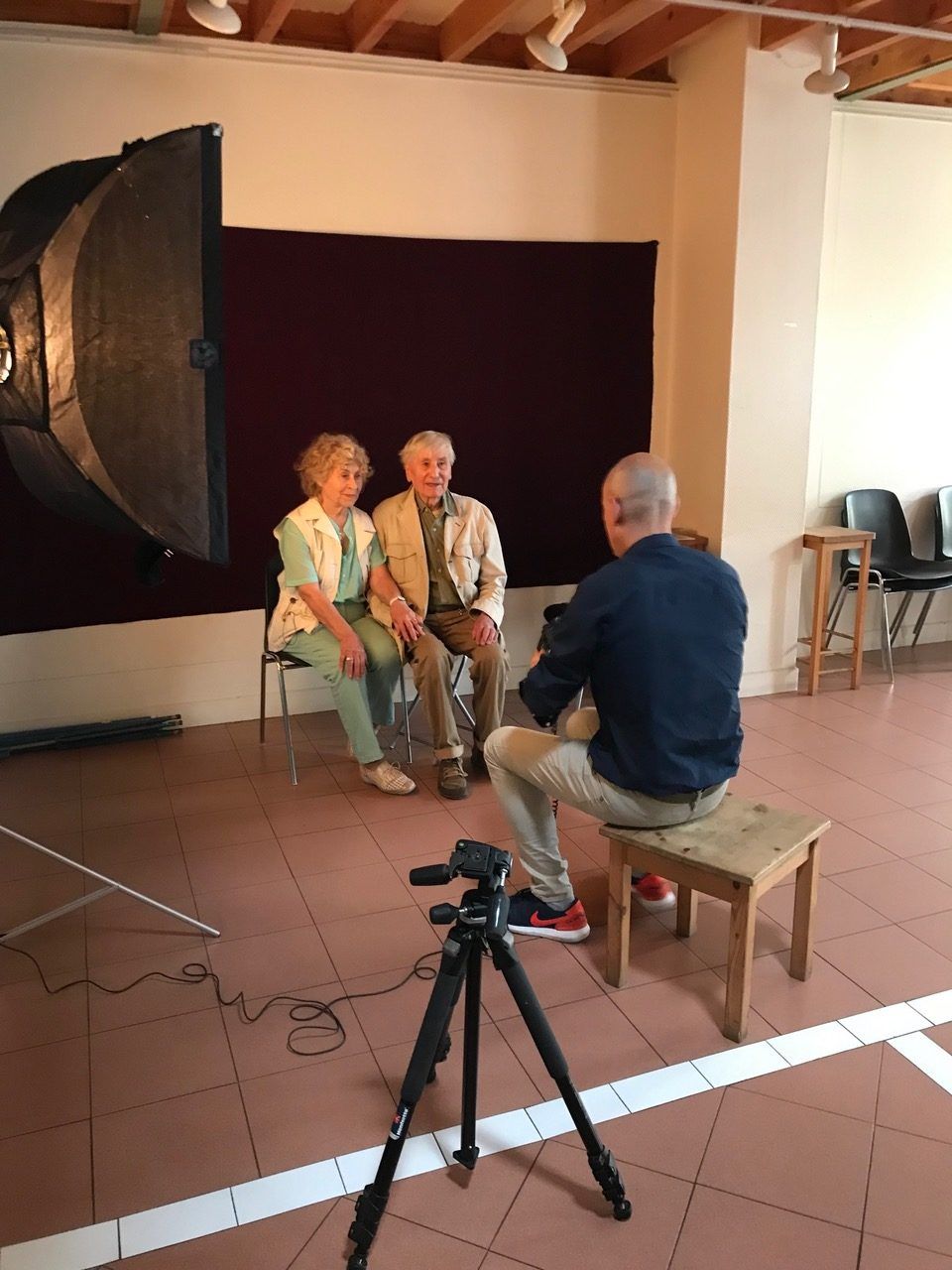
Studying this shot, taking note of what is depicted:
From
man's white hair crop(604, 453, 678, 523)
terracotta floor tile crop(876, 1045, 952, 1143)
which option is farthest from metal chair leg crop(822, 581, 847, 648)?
terracotta floor tile crop(876, 1045, 952, 1143)

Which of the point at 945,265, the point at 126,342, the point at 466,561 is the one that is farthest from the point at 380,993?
the point at 945,265

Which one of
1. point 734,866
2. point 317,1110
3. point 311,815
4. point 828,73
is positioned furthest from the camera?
point 828,73

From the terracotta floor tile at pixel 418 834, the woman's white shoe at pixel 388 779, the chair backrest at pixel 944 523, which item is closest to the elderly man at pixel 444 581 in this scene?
the woman's white shoe at pixel 388 779

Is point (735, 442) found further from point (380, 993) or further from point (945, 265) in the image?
point (380, 993)

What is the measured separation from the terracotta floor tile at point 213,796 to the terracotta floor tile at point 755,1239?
2.08 meters

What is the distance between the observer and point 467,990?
5.43ft

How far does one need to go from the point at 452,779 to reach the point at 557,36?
245cm

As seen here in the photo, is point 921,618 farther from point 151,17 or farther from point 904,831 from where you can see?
point 151,17

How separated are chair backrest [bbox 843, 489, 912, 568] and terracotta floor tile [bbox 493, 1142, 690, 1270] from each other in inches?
152

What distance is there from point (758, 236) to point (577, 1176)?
3.62 meters

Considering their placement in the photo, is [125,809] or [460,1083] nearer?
[460,1083]

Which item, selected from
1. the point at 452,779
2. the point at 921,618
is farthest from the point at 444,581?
the point at 921,618

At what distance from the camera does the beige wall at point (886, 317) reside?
15.8 feet

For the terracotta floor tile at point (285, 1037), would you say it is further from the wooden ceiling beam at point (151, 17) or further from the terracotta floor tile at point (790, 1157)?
the wooden ceiling beam at point (151, 17)
